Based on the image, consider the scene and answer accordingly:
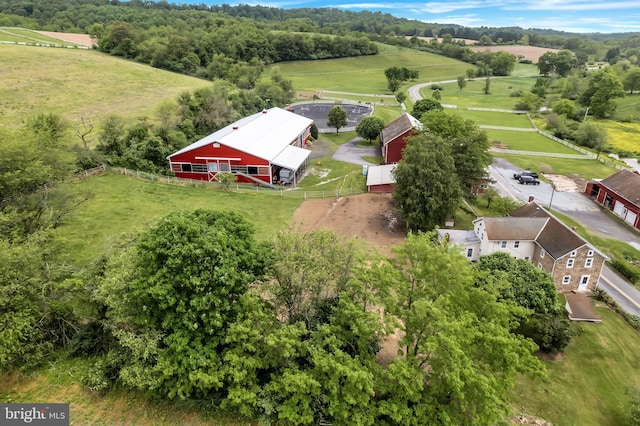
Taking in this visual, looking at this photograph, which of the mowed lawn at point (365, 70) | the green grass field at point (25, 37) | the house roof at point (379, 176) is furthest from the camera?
the mowed lawn at point (365, 70)

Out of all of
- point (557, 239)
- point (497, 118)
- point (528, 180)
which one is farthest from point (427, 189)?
point (497, 118)

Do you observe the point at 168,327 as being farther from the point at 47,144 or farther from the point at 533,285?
the point at 47,144

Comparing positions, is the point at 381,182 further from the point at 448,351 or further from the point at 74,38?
the point at 74,38

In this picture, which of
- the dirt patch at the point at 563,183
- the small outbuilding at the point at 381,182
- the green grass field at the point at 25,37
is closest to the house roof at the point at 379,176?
the small outbuilding at the point at 381,182

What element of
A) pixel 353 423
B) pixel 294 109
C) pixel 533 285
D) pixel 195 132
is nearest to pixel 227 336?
pixel 353 423

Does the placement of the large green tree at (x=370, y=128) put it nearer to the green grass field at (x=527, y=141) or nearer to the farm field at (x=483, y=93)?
the green grass field at (x=527, y=141)

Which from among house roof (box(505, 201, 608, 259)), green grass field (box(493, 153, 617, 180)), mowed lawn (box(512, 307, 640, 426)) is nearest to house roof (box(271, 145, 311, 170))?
house roof (box(505, 201, 608, 259))

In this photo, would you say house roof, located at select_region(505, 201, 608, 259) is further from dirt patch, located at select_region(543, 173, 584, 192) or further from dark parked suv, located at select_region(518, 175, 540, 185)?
dirt patch, located at select_region(543, 173, 584, 192)
